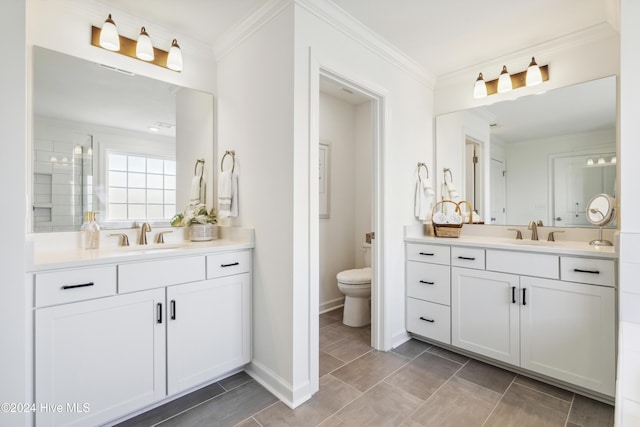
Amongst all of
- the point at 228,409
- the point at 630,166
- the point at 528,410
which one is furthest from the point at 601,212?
the point at 228,409

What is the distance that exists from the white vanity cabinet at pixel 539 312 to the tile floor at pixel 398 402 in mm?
163

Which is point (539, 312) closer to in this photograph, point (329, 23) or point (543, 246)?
point (543, 246)

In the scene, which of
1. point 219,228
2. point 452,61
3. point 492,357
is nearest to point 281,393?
point 219,228

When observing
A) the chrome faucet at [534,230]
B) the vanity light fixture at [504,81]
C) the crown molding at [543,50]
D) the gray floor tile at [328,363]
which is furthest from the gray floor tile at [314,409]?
the crown molding at [543,50]

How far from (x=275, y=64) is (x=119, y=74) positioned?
3.48ft

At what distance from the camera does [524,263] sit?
79.4 inches

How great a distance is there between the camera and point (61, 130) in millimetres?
1817

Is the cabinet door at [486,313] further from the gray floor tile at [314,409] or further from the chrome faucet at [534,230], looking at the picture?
the gray floor tile at [314,409]

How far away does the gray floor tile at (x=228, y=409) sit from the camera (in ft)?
5.28

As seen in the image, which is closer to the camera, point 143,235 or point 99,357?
point 99,357

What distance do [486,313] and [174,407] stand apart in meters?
2.13

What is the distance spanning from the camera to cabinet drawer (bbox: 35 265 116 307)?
4.39 ft

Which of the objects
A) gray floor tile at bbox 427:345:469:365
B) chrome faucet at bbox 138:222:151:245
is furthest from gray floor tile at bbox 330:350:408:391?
chrome faucet at bbox 138:222:151:245

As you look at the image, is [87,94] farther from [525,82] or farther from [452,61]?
[525,82]
